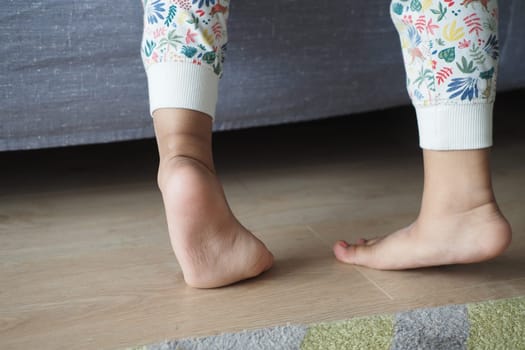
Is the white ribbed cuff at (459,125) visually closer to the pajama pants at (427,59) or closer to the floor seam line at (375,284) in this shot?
the pajama pants at (427,59)

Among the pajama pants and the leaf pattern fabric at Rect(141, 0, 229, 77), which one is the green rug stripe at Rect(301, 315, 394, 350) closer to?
the pajama pants

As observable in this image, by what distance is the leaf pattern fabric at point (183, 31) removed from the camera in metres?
0.74

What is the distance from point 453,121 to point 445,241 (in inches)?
5.7

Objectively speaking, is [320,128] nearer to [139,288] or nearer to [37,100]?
[37,100]

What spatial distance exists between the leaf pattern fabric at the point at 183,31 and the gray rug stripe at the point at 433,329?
358 millimetres

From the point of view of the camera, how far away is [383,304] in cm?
73

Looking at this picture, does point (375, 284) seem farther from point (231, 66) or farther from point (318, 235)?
point (231, 66)

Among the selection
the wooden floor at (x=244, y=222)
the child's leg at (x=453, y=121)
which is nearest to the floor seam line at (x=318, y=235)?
the wooden floor at (x=244, y=222)

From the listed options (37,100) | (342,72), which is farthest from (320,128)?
(37,100)

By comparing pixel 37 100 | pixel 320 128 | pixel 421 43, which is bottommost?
pixel 320 128

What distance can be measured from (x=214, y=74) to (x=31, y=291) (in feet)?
1.09

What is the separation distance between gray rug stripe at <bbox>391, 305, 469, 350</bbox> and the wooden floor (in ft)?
0.12

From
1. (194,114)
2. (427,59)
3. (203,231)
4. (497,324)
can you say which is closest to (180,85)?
(194,114)

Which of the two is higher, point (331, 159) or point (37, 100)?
point (37, 100)
